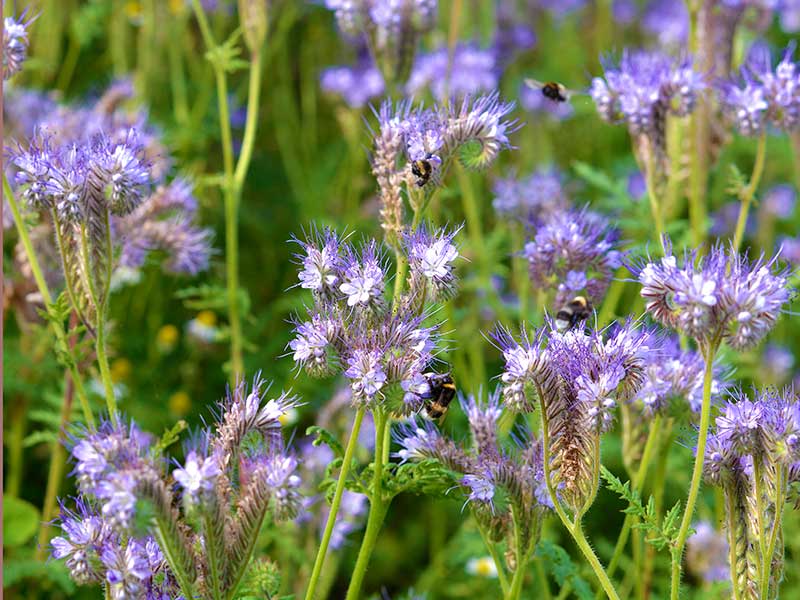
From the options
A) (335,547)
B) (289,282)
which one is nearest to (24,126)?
(289,282)

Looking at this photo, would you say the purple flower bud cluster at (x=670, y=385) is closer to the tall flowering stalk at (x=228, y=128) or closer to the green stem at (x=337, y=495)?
the green stem at (x=337, y=495)

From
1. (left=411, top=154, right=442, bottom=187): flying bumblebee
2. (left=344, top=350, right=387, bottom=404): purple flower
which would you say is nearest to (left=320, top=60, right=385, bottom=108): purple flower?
(left=411, top=154, right=442, bottom=187): flying bumblebee

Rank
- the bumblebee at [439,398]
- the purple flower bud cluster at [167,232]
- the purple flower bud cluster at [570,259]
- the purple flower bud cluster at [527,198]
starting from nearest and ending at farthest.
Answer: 1. the bumblebee at [439,398]
2. the purple flower bud cluster at [570,259]
3. the purple flower bud cluster at [167,232]
4. the purple flower bud cluster at [527,198]

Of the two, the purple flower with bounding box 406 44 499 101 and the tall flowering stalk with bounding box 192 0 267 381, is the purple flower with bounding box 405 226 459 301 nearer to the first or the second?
the tall flowering stalk with bounding box 192 0 267 381

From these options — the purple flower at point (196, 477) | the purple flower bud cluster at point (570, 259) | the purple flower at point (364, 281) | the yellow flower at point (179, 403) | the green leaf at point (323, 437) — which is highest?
Answer: the purple flower at point (364, 281)

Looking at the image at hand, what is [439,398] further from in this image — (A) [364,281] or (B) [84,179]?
(B) [84,179]

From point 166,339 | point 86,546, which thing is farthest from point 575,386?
point 166,339

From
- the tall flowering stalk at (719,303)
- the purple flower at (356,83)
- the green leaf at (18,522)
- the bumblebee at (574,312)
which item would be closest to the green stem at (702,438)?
the tall flowering stalk at (719,303)

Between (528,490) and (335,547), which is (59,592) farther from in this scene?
(528,490)
